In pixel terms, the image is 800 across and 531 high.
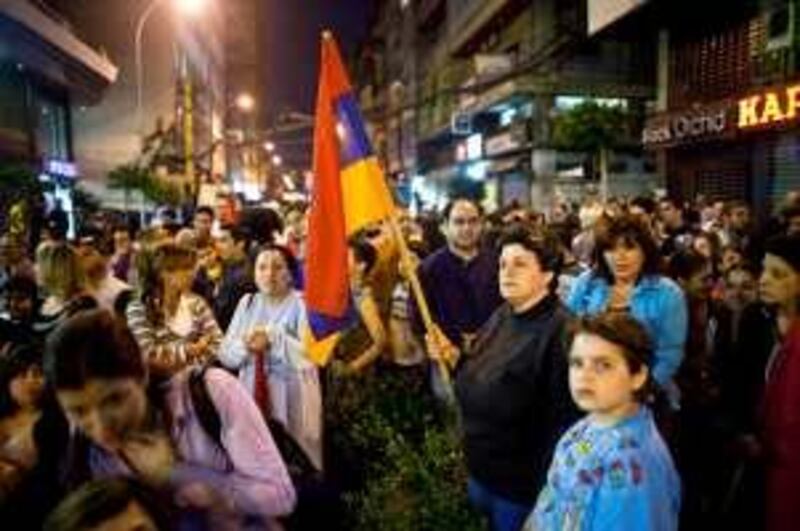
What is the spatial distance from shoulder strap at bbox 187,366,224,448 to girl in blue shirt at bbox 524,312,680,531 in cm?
130

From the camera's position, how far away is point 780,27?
799 inches

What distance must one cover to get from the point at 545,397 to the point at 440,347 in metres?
1.53

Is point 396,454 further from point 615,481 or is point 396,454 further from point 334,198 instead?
point 615,481

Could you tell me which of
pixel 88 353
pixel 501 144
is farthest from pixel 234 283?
pixel 501 144

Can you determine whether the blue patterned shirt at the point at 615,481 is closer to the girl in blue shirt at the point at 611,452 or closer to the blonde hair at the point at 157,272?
the girl in blue shirt at the point at 611,452

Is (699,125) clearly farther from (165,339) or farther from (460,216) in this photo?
(165,339)

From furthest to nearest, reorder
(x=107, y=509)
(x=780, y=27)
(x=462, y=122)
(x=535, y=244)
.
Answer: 1. (x=462, y=122)
2. (x=780, y=27)
3. (x=535, y=244)
4. (x=107, y=509)

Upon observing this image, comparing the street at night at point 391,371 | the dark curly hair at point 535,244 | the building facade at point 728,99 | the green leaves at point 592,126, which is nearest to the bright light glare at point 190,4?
the green leaves at point 592,126

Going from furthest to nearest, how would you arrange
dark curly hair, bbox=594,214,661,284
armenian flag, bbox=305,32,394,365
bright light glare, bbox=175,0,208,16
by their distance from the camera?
bright light glare, bbox=175,0,208,16
dark curly hair, bbox=594,214,661,284
armenian flag, bbox=305,32,394,365

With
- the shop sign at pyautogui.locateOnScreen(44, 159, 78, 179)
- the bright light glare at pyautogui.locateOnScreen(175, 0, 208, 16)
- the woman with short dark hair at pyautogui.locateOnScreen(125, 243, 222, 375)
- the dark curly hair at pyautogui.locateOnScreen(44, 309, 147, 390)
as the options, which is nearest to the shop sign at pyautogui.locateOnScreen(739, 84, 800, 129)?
the woman with short dark hair at pyautogui.locateOnScreen(125, 243, 222, 375)

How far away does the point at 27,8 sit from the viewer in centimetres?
2050

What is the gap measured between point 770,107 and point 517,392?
1729 cm

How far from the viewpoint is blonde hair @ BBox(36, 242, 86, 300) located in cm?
630

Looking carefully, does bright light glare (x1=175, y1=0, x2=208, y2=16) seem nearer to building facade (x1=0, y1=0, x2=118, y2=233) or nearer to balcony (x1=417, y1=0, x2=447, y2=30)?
building facade (x1=0, y1=0, x2=118, y2=233)
